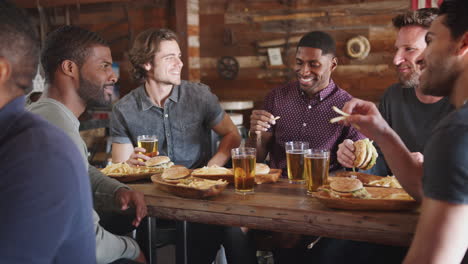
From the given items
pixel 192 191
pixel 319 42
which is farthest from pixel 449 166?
pixel 319 42

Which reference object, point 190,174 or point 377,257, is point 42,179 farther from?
point 377,257

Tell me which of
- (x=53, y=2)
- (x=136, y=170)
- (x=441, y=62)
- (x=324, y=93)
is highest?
(x=53, y=2)

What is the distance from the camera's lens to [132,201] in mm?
1788

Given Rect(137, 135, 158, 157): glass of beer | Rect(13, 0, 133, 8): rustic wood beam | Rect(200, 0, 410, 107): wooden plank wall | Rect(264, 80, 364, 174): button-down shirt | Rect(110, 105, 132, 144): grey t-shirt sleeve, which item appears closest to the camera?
Rect(137, 135, 158, 157): glass of beer

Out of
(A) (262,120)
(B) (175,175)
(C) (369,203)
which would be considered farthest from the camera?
(A) (262,120)

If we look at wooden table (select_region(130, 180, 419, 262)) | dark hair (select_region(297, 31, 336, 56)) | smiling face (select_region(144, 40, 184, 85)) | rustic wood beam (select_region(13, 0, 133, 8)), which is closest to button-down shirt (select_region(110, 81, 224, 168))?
smiling face (select_region(144, 40, 184, 85))

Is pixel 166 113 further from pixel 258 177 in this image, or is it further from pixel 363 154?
pixel 363 154

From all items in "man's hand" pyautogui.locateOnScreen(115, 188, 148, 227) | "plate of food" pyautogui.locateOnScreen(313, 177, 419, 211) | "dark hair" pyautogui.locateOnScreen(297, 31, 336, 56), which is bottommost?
"man's hand" pyautogui.locateOnScreen(115, 188, 148, 227)

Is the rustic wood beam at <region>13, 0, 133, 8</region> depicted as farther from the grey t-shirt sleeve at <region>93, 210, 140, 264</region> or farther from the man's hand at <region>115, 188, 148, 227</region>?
the grey t-shirt sleeve at <region>93, 210, 140, 264</region>

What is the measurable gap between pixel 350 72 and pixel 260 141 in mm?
3364

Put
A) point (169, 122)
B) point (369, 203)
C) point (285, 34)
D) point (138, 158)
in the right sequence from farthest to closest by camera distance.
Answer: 1. point (285, 34)
2. point (169, 122)
3. point (138, 158)
4. point (369, 203)

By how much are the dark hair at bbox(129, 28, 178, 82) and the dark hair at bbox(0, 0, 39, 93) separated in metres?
1.85

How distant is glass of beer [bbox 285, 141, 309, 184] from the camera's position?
1912 mm

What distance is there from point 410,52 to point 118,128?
192cm
